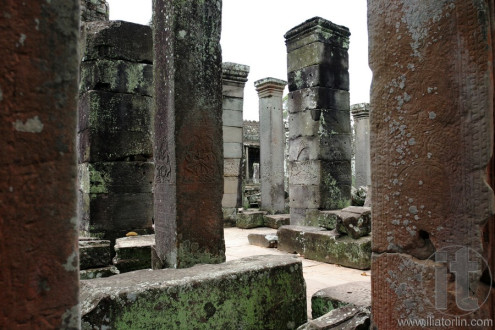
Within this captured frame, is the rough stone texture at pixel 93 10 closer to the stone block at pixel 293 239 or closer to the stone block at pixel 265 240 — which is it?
the stone block at pixel 265 240

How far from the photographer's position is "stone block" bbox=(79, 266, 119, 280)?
3.62 m

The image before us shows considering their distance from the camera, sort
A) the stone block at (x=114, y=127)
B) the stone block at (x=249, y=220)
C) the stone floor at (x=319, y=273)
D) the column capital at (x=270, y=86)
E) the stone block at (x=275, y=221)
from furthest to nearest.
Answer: the column capital at (x=270, y=86), the stone block at (x=249, y=220), the stone block at (x=275, y=221), the stone block at (x=114, y=127), the stone floor at (x=319, y=273)

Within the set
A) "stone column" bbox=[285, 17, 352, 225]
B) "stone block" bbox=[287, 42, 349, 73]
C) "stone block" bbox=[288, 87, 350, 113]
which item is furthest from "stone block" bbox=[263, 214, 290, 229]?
"stone block" bbox=[287, 42, 349, 73]

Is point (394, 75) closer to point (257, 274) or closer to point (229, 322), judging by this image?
point (257, 274)

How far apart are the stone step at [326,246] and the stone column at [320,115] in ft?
4.05

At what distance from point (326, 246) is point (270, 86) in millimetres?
7286

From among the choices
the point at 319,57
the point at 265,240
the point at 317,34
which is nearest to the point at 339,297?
the point at 265,240

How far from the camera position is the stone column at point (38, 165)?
852mm

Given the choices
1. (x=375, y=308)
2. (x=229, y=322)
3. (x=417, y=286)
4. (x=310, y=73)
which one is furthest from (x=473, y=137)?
(x=310, y=73)

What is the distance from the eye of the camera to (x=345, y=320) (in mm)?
2395

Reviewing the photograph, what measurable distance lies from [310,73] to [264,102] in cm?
459

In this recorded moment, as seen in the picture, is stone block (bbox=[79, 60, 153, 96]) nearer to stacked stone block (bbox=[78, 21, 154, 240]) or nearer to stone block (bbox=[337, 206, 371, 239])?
stacked stone block (bbox=[78, 21, 154, 240])

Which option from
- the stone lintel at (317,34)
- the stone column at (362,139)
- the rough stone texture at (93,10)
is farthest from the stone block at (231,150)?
the stone column at (362,139)

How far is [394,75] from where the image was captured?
6.64 ft
